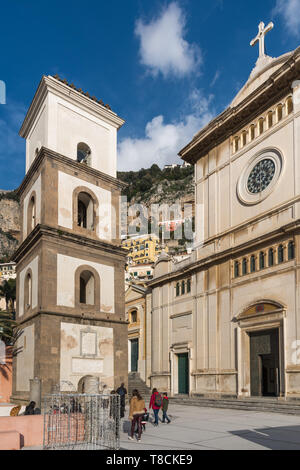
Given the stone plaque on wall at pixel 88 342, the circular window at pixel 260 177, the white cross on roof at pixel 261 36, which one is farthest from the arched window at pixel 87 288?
the white cross on roof at pixel 261 36

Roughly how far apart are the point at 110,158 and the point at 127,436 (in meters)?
20.3

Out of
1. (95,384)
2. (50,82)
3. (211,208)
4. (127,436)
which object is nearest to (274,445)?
(127,436)

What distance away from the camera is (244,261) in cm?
2877

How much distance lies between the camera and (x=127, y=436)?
613 inches

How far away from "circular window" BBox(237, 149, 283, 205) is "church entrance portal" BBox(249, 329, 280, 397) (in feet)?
26.8

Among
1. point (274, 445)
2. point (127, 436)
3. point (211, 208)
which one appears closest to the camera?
point (274, 445)

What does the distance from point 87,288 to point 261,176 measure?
12.7 m

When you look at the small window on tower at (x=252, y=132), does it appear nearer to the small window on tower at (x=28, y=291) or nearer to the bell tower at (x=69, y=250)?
the bell tower at (x=69, y=250)

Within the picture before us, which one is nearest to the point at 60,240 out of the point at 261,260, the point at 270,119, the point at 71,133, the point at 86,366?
the point at 86,366

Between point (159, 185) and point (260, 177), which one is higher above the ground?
point (159, 185)

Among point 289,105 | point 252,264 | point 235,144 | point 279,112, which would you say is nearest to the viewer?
point 289,105

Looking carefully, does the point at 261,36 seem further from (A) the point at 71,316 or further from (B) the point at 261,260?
(A) the point at 71,316

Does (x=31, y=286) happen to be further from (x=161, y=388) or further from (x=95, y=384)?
(x=161, y=388)
